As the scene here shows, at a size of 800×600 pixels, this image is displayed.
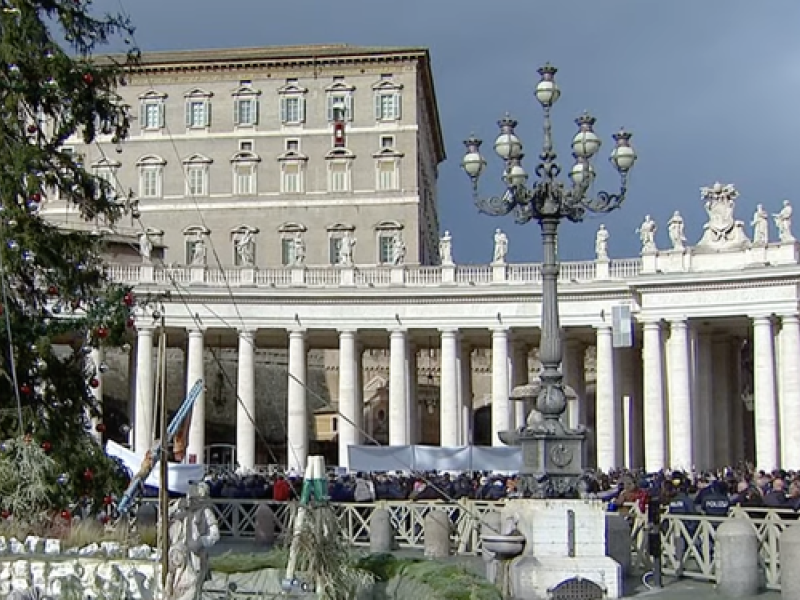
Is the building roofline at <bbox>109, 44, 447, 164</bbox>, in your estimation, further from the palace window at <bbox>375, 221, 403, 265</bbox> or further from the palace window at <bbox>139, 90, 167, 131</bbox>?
the palace window at <bbox>375, 221, 403, 265</bbox>

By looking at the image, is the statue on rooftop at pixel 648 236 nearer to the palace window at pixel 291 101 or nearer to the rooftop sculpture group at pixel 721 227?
the rooftop sculpture group at pixel 721 227

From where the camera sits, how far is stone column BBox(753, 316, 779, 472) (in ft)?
181

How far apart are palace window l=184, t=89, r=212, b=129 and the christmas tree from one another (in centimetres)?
6635

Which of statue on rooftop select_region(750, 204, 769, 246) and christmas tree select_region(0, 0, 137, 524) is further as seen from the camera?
statue on rooftop select_region(750, 204, 769, 246)

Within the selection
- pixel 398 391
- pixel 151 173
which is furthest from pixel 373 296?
pixel 151 173

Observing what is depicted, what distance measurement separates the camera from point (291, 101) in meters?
83.8

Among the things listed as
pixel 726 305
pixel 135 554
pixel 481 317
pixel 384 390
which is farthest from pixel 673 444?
pixel 135 554

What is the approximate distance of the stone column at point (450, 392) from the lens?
59594mm

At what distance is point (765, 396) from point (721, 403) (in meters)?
7.21

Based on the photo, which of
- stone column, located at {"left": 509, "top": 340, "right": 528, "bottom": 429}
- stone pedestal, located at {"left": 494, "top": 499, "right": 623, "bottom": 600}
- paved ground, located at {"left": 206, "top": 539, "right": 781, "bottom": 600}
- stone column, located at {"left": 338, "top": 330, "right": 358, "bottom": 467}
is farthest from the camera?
stone column, located at {"left": 509, "top": 340, "right": 528, "bottom": 429}

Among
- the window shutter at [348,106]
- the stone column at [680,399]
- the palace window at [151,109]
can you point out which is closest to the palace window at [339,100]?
the window shutter at [348,106]

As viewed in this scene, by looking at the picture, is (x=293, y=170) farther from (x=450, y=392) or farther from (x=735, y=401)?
(x=735, y=401)

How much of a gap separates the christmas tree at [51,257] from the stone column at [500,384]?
4166 centimetres

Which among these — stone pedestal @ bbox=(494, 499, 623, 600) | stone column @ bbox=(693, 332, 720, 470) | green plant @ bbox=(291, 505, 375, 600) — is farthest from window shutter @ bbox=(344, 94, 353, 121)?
green plant @ bbox=(291, 505, 375, 600)
